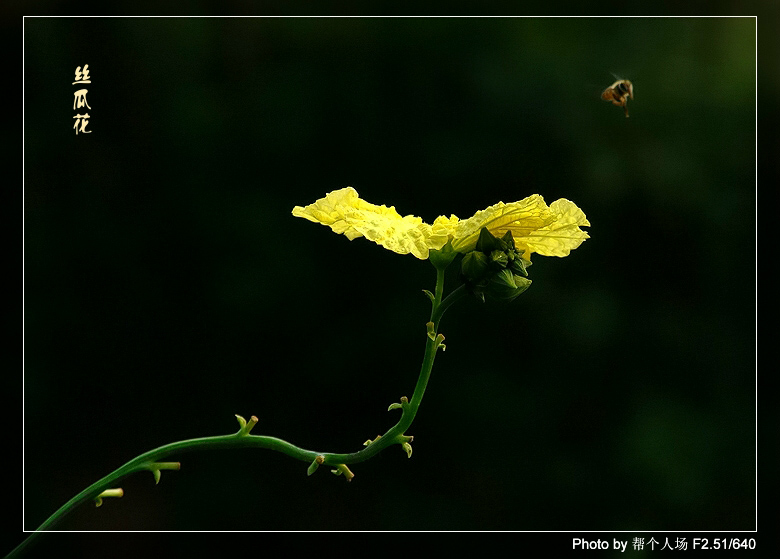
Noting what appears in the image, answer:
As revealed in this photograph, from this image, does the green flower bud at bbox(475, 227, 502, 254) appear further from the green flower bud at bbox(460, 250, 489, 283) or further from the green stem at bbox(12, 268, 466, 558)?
the green stem at bbox(12, 268, 466, 558)

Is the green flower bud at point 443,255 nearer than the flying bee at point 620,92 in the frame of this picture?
Yes

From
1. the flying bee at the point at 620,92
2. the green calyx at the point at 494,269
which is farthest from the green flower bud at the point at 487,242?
the flying bee at the point at 620,92

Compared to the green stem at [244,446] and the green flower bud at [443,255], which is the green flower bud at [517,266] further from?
the green stem at [244,446]

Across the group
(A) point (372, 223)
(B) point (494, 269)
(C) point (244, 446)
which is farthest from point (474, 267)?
(C) point (244, 446)

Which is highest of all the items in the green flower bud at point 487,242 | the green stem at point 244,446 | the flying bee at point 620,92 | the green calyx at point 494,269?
the flying bee at point 620,92

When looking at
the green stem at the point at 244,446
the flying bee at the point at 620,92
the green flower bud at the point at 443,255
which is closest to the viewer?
the green stem at the point at 244,446

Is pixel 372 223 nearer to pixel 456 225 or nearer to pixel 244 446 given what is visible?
pixel 456 225

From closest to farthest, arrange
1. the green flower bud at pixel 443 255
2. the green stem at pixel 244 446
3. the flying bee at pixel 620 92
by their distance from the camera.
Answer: the green stem at pixel 244 446 → the green flower bud at pixel 443 255 → the flying bee at pixel 620 92
